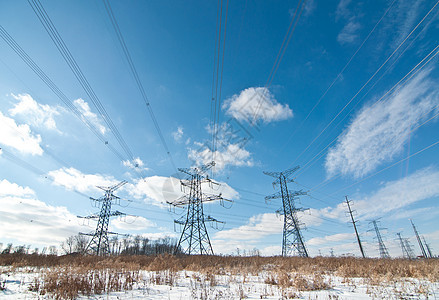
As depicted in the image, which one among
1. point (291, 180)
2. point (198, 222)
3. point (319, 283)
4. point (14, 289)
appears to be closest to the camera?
point (14, 289)

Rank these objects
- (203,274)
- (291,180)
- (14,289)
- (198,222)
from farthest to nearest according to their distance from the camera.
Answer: (291,180) → (198,222) → (203,274) → (14,289)

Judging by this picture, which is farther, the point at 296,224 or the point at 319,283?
the point at 296,224

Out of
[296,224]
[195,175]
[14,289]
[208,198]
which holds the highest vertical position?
[195,175]

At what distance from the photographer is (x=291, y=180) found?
31469 mm

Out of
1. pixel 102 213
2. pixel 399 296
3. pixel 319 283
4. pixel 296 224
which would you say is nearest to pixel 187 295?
pixel 319 283

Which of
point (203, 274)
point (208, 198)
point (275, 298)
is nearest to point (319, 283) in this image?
point (275, 298)

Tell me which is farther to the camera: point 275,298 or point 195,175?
point 195,175

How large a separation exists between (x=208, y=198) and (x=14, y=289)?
21.4m

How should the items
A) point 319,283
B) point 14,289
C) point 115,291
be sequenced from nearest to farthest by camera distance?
1. point 14,289
2. point 115,291
3. point 319,283

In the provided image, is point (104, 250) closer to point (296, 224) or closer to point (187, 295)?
point (296, 224)

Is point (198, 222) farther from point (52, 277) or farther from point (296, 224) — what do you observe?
point (52, 277)

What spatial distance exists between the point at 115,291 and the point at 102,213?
34.1 m

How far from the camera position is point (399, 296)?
562 centimetres

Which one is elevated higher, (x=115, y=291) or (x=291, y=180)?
(x=291, y=180)
